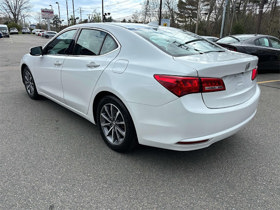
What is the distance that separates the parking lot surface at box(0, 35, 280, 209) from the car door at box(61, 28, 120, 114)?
562 mm

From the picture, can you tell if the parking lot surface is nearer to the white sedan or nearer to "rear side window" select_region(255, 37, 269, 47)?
the white sedan

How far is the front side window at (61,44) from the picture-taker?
348 cm

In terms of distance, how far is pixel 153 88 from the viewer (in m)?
2.16

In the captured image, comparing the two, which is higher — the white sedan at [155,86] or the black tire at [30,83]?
the white sedan at [155,86]

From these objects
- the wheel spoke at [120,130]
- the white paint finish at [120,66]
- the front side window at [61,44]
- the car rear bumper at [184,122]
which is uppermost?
the front side window at [61,44]

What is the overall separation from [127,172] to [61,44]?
2416 mm

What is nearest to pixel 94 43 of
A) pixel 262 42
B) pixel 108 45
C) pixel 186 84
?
pixel 108 45

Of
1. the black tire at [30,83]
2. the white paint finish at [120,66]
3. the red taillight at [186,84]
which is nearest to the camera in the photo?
the red taillight at [186,84]

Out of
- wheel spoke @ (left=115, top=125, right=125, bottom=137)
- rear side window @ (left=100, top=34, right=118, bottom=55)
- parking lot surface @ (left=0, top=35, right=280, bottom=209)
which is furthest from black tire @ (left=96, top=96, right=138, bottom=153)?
rear side window @ (left=100, top=34, right=118, bottom=55)

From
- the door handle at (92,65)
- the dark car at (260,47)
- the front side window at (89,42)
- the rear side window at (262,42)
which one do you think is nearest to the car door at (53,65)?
the front side window at (89,42)

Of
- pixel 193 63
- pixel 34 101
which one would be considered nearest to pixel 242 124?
pixel 193 63

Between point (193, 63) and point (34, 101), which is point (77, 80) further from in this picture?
point (34, 101)

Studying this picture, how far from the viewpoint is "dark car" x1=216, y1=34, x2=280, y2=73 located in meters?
7.45

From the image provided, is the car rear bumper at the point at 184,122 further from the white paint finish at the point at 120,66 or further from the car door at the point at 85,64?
the car door at the point at 85,64
